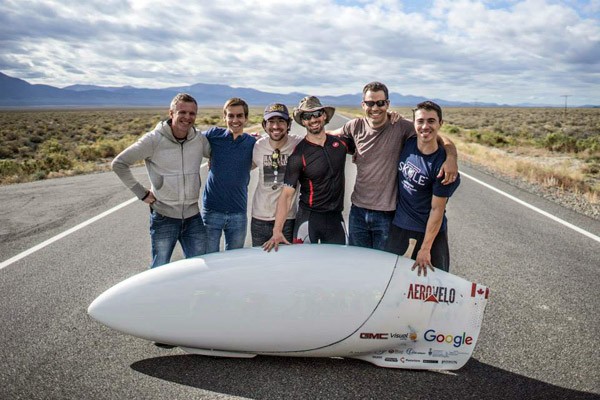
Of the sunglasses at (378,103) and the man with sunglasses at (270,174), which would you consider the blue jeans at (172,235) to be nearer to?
the man with sunglasses at (270,174)

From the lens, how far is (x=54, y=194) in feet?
34.4

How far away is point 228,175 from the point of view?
4496mm

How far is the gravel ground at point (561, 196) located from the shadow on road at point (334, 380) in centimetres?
639

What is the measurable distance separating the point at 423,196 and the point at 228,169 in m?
1.74

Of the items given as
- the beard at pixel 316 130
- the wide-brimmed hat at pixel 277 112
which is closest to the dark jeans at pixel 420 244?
the beard at pixel 316 130

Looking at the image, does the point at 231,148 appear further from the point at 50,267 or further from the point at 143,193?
Answer: the point at 50,267

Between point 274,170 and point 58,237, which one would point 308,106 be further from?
point 58,237

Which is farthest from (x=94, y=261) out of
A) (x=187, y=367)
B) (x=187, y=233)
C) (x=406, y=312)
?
(x=406, y=312)

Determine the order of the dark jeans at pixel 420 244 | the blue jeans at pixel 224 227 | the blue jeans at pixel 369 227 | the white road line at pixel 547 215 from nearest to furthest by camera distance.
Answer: the dark jeans at pixel 420 244 < the blue jeans at pixel 369 227 < the blue jeans at pixel 224 227 < the white road line at pixel 547 215

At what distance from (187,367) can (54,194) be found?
813cm

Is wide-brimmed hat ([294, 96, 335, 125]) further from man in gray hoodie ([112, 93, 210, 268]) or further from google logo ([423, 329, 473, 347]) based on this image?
google logo ([423, 329, 473, 347])

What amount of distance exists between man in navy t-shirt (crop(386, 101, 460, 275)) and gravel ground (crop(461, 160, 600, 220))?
618 cm

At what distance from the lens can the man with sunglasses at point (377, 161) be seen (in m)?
4.22

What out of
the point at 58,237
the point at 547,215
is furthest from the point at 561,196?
the point at 58,237
